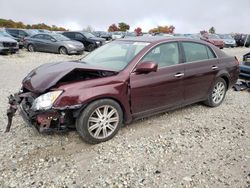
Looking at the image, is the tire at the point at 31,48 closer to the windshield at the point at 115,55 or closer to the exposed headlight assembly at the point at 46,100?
the windshield at the point at 115,55

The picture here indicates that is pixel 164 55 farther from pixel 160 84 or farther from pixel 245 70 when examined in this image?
pixel 245 70

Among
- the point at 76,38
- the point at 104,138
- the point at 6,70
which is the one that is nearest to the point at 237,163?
the point at 104,138

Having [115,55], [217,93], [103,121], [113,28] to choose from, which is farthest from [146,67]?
[113,28]

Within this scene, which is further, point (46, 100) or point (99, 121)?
point (99, 121)

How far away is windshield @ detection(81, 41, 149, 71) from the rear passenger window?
93 centimetres

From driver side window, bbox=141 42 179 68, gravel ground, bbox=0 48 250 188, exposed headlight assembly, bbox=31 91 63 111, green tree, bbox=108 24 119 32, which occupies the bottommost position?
gravel ground, bbox=0 48 250 188

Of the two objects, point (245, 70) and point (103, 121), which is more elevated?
point (245, 70)

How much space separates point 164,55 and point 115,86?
1.22m

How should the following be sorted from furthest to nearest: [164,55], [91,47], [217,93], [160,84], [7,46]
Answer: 1. [91,47]
2. [7,46]
3. [217,93]
4. [164,55]
5. [160,84]

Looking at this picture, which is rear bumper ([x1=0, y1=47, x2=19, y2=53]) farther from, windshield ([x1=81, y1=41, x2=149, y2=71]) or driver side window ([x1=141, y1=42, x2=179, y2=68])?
driver side window ([x1=141, y1=42, x2=179, y2=68])

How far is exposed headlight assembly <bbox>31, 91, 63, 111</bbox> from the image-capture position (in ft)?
11.1

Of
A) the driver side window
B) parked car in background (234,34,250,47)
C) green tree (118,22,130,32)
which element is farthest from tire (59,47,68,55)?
green tree (118,22,130,32)

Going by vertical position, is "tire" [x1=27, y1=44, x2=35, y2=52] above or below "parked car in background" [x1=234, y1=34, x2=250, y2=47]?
below

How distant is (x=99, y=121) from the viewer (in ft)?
12.2
